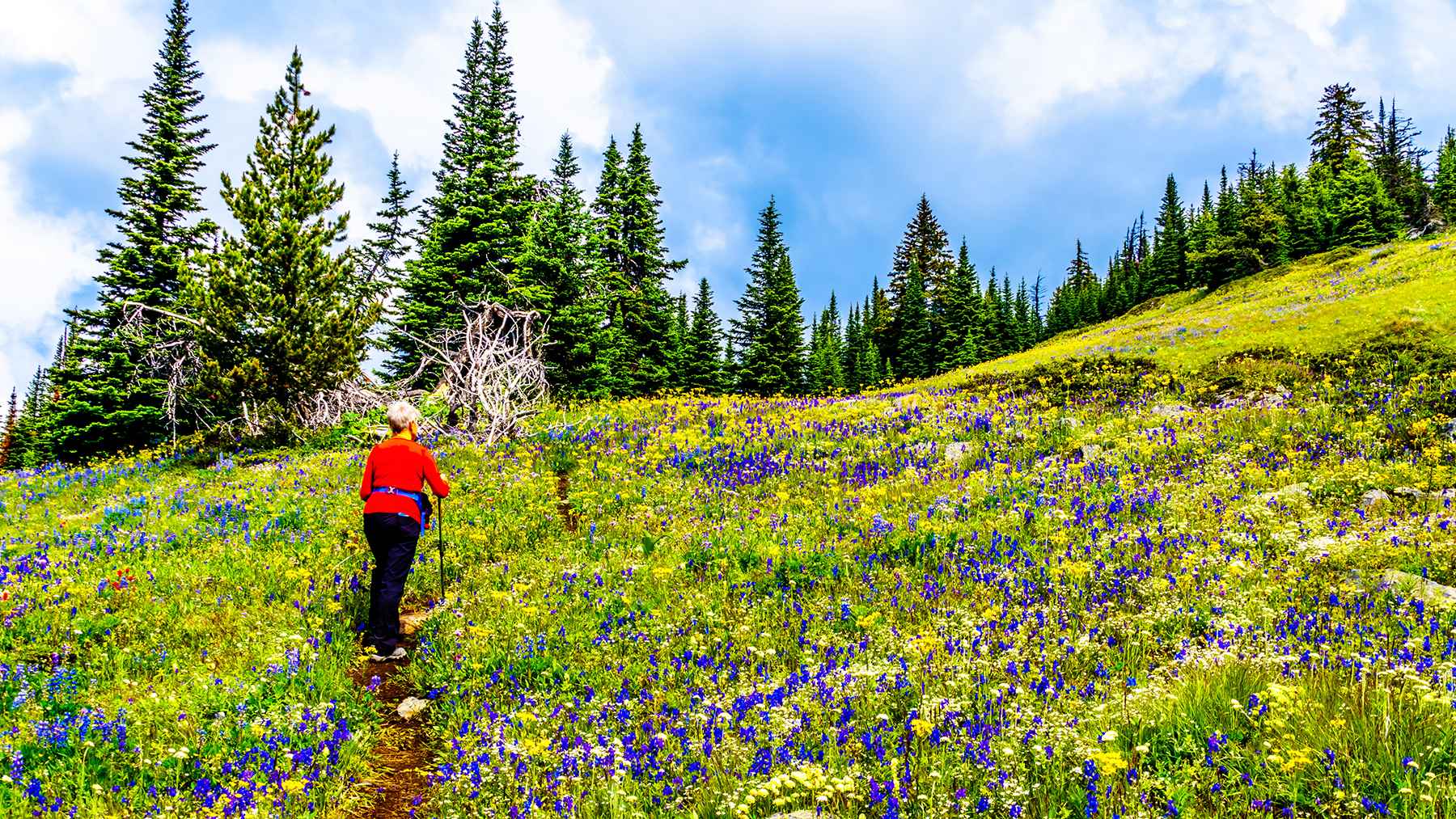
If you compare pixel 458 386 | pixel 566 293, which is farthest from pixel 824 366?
pixel 458 386

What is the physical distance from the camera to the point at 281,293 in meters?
20.1

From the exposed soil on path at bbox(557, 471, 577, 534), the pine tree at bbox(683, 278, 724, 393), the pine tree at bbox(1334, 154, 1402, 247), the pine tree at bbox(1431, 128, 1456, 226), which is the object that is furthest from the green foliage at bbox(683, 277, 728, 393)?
the pine tree at bbox(1431, 128, 1456, 226)

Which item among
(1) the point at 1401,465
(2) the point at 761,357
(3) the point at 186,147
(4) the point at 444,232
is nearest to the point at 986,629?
(1) the point at 1401,465

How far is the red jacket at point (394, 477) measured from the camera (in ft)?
24.5

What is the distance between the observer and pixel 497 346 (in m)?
19.1

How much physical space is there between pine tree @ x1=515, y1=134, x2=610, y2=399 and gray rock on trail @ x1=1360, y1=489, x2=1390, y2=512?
24468 millimetres

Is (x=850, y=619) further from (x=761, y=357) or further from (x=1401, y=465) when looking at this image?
(x=761, y=357)

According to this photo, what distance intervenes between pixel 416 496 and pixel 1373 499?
37.9 feet

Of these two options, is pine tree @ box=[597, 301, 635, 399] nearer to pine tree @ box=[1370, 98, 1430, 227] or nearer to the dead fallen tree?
the dead fallen tree

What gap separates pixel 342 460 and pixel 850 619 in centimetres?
1307

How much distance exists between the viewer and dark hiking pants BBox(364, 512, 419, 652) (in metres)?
7.23

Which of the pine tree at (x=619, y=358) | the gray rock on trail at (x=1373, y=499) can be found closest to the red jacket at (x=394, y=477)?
the gray rock on trail at (x=1373, y=499)

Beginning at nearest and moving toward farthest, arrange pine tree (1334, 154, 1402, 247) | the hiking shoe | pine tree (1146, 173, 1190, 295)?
1. the hiking shoe
2. pine tree (1334, 154, 1402, 247)
3. pine tree (1146, 173, 1190, 295)

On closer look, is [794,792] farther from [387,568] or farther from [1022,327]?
[1022,327]
